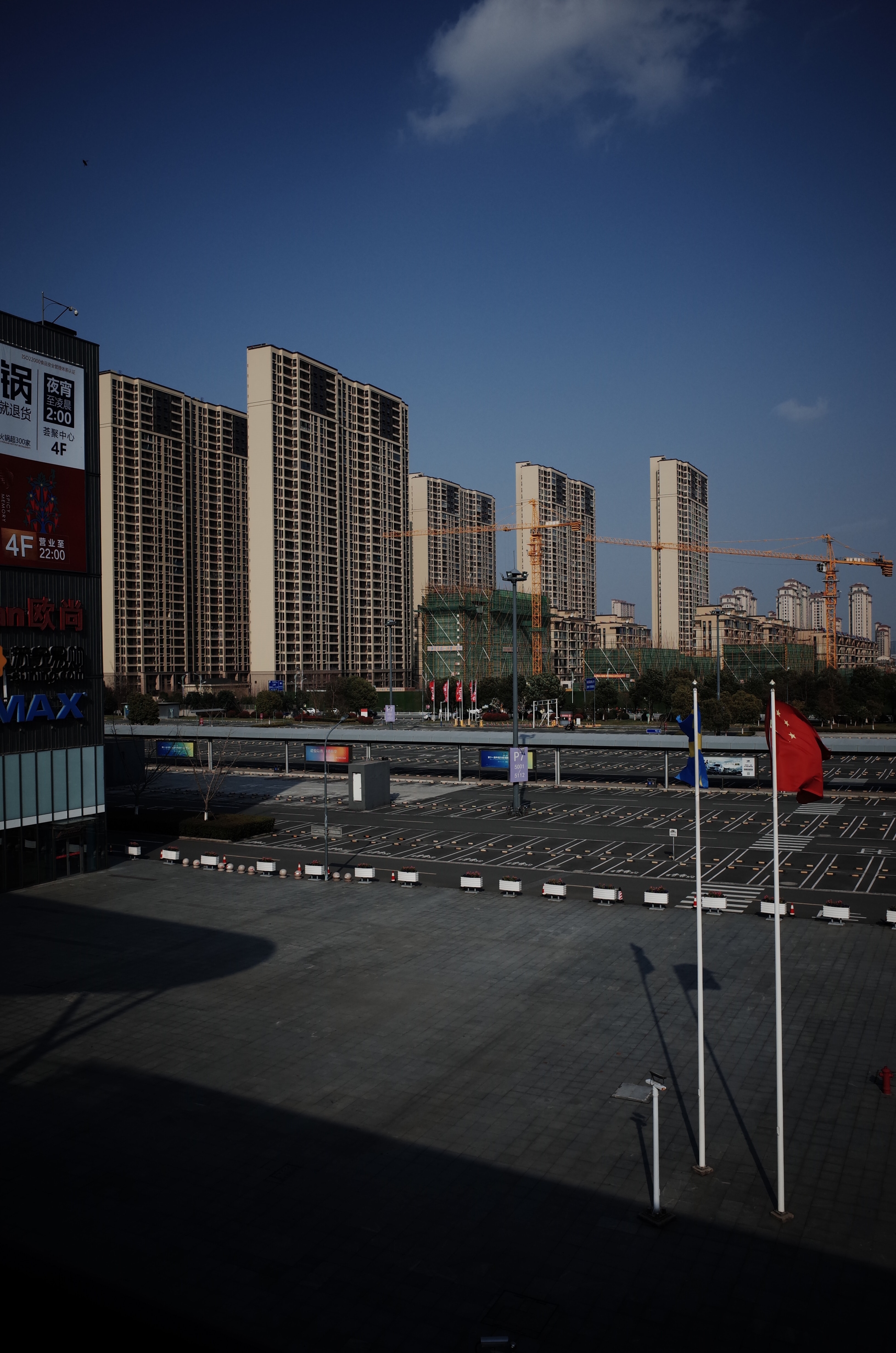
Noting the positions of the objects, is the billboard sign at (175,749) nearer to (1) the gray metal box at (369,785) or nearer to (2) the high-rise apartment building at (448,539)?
(1) the gray metal box at (369,785)

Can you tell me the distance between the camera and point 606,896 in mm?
29750

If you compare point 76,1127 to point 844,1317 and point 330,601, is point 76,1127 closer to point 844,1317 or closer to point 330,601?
point 844,1317

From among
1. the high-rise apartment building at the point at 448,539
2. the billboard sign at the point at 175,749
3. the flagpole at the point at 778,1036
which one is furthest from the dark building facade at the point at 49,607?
the high-rise apartment building at the point at 448,539

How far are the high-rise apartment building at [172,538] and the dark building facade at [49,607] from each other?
78.9 metres

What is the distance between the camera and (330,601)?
417 ft

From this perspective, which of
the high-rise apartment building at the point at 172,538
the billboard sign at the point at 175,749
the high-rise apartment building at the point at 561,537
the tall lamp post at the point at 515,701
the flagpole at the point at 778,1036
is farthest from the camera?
the high-rise apartment building at the point at 561,537

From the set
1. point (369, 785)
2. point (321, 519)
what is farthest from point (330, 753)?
point (321, 519)

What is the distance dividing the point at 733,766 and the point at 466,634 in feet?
280

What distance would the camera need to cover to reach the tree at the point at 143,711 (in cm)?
9312

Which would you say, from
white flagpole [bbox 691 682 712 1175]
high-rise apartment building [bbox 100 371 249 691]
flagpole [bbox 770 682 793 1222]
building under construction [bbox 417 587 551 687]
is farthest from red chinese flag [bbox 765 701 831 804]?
building under construction [bbox 417 587 551 687]

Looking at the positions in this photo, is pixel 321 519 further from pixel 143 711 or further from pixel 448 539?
pixel 448 539

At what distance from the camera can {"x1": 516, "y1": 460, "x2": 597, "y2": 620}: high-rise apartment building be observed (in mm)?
173375

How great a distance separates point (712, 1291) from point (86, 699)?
1165 inches

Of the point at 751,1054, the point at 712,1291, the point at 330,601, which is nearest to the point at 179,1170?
the point at 712,1291
